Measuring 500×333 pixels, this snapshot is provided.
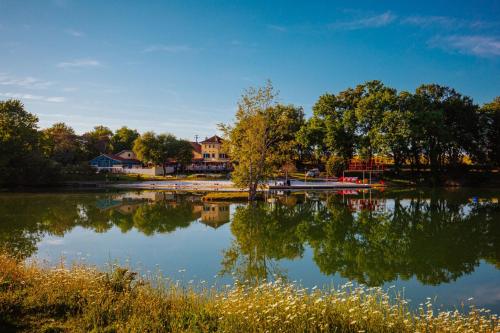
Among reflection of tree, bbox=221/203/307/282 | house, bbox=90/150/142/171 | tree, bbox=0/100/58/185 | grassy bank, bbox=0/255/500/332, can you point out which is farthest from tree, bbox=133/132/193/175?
grassy bank, bbox=0/255/500/332

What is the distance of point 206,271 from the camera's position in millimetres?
16562

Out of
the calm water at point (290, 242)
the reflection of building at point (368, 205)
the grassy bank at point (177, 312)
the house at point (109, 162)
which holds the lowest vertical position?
the calm water at point (290, 242)

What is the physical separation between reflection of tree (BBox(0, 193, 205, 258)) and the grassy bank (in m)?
10.6

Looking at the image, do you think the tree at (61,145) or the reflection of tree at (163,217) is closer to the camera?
the reflection of tree at (163,217)

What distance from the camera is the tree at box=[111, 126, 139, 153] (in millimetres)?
122062

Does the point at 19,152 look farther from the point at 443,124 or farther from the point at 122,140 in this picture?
the point at 443,124

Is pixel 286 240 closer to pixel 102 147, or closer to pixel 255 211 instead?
pixel 255 211

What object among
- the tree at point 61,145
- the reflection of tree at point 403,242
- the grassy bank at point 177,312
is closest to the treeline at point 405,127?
the reflection of tree at point 403,242

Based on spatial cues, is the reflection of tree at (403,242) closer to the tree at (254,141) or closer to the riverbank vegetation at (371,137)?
the tree at (254,141)

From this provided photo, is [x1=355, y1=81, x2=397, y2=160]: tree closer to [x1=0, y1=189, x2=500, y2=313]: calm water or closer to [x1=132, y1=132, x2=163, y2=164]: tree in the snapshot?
[x1=0, y1=189, x2=500, y2=313]: calm water

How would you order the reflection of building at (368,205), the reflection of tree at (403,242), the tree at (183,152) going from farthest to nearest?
the tree at (183,152) → the reflection of building at (368,205) → the reflection of tree at (403,242)

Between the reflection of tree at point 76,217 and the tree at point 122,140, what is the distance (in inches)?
3109

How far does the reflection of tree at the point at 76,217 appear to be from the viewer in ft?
81.6

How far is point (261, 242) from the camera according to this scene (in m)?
22.7
